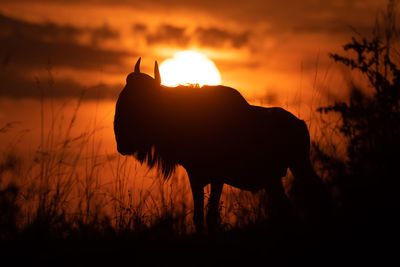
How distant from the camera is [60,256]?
3.48m

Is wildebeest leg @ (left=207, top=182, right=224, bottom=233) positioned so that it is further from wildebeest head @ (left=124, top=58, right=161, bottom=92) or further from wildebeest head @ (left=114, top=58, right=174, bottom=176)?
wildebeest head @ (left=124, top=58, right=161, bottom=92)

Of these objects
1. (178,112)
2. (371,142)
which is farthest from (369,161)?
(178,112)

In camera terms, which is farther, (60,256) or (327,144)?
(327,144)

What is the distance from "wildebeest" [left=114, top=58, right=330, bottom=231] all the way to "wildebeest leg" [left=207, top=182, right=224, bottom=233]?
2cm

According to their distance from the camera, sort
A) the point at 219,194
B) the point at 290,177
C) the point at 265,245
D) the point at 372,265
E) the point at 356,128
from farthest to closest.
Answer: the point at 219,194
the point at 290,177
the point at 356,128
the point at 265,245
the point at 372,265

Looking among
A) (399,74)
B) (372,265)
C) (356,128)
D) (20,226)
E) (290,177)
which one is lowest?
(372,265)

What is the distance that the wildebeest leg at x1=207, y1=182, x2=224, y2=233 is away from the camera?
4.75 m

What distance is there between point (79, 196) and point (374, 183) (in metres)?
3.00

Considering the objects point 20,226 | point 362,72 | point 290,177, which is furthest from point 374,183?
point 20,226

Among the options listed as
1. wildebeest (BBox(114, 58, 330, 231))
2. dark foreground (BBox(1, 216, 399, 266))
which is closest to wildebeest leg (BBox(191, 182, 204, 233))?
wildebeest (BBox(114, 58, 330, 231))

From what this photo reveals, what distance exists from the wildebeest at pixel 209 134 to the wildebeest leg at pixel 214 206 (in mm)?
15

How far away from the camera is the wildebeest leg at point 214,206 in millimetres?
4750

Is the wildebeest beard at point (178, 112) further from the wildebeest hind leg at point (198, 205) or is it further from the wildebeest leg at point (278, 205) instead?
the wildebeest leg at point (278, 205)

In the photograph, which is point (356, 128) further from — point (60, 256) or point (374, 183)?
point (60, 256)
